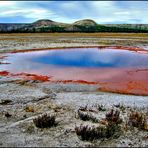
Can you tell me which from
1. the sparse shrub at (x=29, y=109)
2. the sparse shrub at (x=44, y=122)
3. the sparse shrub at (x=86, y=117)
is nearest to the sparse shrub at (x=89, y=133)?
the sparse shrub at (x=44, y=122)

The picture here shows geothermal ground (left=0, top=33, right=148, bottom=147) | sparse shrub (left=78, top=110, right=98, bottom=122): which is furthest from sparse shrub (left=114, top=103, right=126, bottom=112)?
sparse shrub (left=78, top=110, right=98, bottom=122)

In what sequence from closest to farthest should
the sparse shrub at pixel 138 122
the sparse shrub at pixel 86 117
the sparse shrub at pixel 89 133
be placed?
the sparse shrub at pixel 89 133
the sparse shrub at pixel 138 122
the sparse shrub at pixel 86 117

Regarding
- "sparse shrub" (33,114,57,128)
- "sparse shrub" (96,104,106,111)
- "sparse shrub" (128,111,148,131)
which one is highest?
"sparse shrub" (33,114,57,128)

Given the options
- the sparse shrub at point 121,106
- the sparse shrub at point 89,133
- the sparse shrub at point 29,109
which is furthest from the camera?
the sparse shrub at point 121,106

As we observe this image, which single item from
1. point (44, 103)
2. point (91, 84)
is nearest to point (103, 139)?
point (44, 103)

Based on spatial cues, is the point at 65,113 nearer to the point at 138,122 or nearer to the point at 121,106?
the point at 121,106

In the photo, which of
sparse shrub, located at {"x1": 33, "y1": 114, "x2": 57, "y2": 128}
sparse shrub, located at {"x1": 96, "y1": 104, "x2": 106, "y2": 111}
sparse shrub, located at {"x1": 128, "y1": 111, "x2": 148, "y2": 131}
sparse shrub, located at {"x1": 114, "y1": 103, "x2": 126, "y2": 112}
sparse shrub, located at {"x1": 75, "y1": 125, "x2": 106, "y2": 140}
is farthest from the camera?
sparse shrub, located at {"x1": 114, "y1": 103, "x2": 126, "y2": 112}

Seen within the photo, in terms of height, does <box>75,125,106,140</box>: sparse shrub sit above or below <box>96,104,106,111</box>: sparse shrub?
above

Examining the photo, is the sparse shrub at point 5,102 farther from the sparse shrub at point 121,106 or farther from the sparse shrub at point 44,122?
the sparse shrub at point 121,106

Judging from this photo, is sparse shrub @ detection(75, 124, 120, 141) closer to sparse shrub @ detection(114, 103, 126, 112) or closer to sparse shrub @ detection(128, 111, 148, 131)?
sparse shrub @ detection(128, 111, 148, 131)

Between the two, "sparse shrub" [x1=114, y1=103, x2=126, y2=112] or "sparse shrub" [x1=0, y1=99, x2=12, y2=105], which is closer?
"sparse shrub" [x1=114, y1=103, x2=126, y2=112]

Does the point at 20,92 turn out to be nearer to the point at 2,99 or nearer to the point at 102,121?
the point at 2,99

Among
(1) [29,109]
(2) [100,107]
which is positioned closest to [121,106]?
(2) [100,107]

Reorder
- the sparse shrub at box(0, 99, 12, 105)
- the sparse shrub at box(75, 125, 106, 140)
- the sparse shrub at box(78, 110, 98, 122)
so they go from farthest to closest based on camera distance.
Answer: the sparse shrub at box(0, 99, 12, 105)
the sparse shrub at box(78, 110, 98, 122)
the sparse shrub at box(75, 125, 106, 140)
